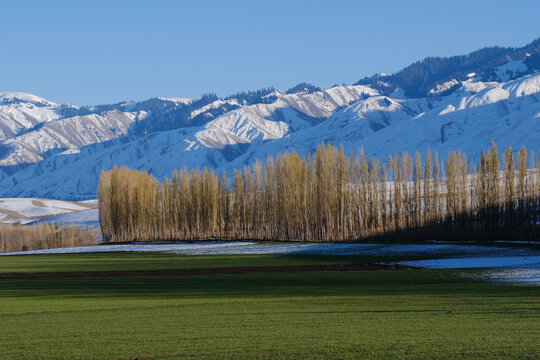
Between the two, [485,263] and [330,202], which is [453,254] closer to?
[485,263]

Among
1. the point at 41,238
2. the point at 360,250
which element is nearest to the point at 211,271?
the point at 360,250

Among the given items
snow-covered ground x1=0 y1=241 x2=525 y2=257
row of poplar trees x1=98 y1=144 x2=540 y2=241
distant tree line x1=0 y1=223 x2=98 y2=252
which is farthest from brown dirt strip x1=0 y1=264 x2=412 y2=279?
distant tree line x1=0 y1=223 x2=98 y2=252

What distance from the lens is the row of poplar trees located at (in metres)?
73.8

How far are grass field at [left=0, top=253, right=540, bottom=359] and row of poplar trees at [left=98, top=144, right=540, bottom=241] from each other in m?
45.0

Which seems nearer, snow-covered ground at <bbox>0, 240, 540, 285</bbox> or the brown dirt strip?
snow-covered ground at <bbox>0, 240, 540, 285</bbox>

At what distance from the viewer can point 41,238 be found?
130625 millimetres

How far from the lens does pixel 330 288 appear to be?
27.5m

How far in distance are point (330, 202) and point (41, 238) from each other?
249 feet

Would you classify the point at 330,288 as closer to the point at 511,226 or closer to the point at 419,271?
the point at 419,271

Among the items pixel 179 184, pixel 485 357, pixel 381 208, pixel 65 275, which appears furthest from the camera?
pixel 179 184

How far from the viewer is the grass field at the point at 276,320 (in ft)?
44.5

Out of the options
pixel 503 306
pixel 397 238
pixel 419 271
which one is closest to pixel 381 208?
pixel 397 238

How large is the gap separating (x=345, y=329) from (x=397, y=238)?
60.6m

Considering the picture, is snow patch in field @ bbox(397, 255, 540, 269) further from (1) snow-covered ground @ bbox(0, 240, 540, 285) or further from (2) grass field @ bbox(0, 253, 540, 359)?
(2) grass field @ bbox(0, 253, 540, 359)
